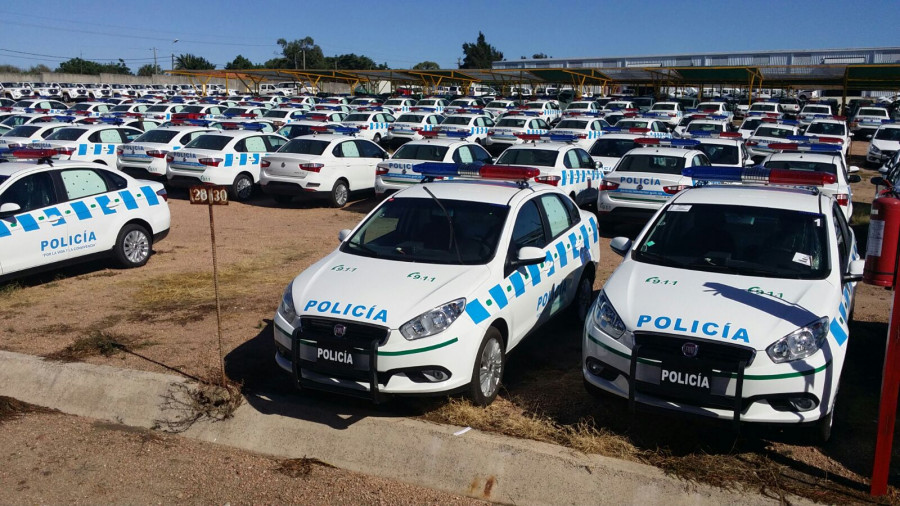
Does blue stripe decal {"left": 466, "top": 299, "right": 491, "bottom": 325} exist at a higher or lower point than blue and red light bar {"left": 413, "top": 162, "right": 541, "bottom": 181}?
lower

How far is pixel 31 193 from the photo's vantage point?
9.20 metres

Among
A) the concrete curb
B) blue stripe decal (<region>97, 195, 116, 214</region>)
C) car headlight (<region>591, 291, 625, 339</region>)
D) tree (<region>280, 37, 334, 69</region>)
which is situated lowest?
the concrete curb

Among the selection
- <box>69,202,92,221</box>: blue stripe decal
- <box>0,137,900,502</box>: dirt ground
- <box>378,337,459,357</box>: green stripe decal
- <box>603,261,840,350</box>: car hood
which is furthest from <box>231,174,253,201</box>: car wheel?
<box>603,261,840,350</box>: car hood

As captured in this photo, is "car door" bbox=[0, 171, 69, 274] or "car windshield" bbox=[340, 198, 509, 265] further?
"car door" bbox=[0, 171, 69, 274]

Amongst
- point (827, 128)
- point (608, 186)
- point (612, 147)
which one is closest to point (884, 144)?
point (827, 128)

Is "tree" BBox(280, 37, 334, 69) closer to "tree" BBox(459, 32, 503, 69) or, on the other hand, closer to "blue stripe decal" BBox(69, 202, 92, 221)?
"tree" BBox(459, 32, 503, 69)

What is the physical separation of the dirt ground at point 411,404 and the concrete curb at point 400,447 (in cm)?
22

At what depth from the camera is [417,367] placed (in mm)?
5336

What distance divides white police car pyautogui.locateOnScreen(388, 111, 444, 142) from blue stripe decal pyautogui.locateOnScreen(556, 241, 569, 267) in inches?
736

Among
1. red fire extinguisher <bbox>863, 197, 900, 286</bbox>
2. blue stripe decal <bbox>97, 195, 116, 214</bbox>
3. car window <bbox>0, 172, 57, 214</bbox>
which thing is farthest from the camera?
blue stripe decal <bbox>97, 195, 116, 214</bbox>

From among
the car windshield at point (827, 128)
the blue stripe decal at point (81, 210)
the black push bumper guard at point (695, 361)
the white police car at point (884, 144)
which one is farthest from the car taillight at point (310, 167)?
the white police car at point (884, 144)

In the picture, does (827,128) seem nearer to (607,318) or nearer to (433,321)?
(607,318)

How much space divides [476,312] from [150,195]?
22.1ft

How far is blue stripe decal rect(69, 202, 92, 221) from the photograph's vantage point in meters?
9.57
